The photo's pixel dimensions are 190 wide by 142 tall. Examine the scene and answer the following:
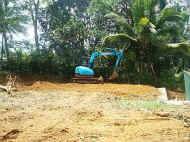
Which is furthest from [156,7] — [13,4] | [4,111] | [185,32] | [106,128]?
[106,128]

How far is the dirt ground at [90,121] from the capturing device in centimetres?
730

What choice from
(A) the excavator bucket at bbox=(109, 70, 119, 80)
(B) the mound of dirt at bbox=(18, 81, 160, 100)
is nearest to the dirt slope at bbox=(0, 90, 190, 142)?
(B) the mound of dirt at bbox=(18, 81, 160, 100)

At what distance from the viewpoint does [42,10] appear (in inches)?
1043

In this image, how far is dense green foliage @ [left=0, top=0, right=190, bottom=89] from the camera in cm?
2177

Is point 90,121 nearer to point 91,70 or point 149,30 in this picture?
point 91,70

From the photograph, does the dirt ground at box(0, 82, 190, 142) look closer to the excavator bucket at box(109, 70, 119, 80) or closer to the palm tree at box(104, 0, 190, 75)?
the palm tree at box(104, 0, 190, 75)

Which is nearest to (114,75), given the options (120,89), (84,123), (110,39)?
(110,39)

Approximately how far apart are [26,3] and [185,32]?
10.3 m

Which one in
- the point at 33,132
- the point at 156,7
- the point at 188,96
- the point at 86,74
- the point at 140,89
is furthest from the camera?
the point at 156,7

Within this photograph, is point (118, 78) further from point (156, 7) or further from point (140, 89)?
point (140, 89)

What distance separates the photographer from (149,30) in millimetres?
21000

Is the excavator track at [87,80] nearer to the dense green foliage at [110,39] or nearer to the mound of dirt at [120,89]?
the mound of dirt at [120,89]

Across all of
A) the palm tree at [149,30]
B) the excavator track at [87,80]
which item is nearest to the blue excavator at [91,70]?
the excavator track at [87,80]

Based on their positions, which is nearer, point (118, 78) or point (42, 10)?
point (118, 78)
